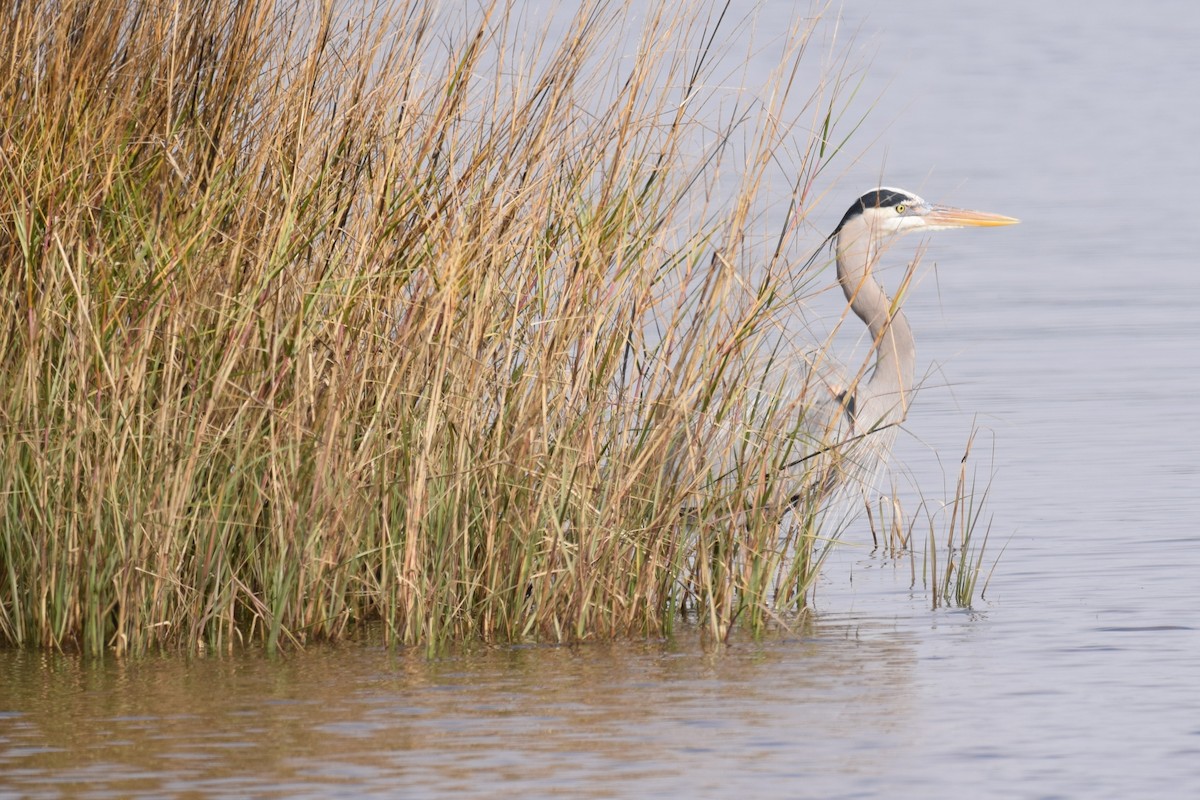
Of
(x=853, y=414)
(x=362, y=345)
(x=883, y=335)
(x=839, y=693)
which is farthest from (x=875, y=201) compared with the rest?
(x=839, y=693)

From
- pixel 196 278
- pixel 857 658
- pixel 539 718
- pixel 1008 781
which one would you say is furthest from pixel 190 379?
pixel 1008 781

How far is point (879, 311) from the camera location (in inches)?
302

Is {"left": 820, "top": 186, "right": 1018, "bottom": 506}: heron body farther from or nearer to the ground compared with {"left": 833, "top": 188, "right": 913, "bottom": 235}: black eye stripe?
nearer to the ground

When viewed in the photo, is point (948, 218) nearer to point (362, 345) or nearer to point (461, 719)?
point (362, 345)

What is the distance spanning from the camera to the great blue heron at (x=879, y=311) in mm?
6801

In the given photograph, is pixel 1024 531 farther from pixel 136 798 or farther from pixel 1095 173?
pixel 1095 173

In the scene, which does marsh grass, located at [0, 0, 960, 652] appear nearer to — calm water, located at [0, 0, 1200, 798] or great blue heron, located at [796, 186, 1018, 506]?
calm water, located at [0, 0, 1200, 798]

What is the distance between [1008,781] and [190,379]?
2115mm

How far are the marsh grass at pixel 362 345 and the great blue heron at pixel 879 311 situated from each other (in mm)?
1029

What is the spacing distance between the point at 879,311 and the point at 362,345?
2909 mm

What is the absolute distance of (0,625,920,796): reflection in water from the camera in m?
4.23

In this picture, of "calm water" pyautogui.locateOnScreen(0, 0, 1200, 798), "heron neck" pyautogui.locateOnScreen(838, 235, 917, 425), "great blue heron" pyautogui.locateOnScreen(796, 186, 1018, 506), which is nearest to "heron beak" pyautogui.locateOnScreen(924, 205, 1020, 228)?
"great blue heron" pyautogui.locateOnScreen(796, 186, 1018, 506)

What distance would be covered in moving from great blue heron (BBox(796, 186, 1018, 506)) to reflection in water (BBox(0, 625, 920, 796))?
1.45 meters

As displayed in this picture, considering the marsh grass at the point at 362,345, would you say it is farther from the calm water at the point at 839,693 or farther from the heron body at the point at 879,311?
the heron body at the point at 879,311
